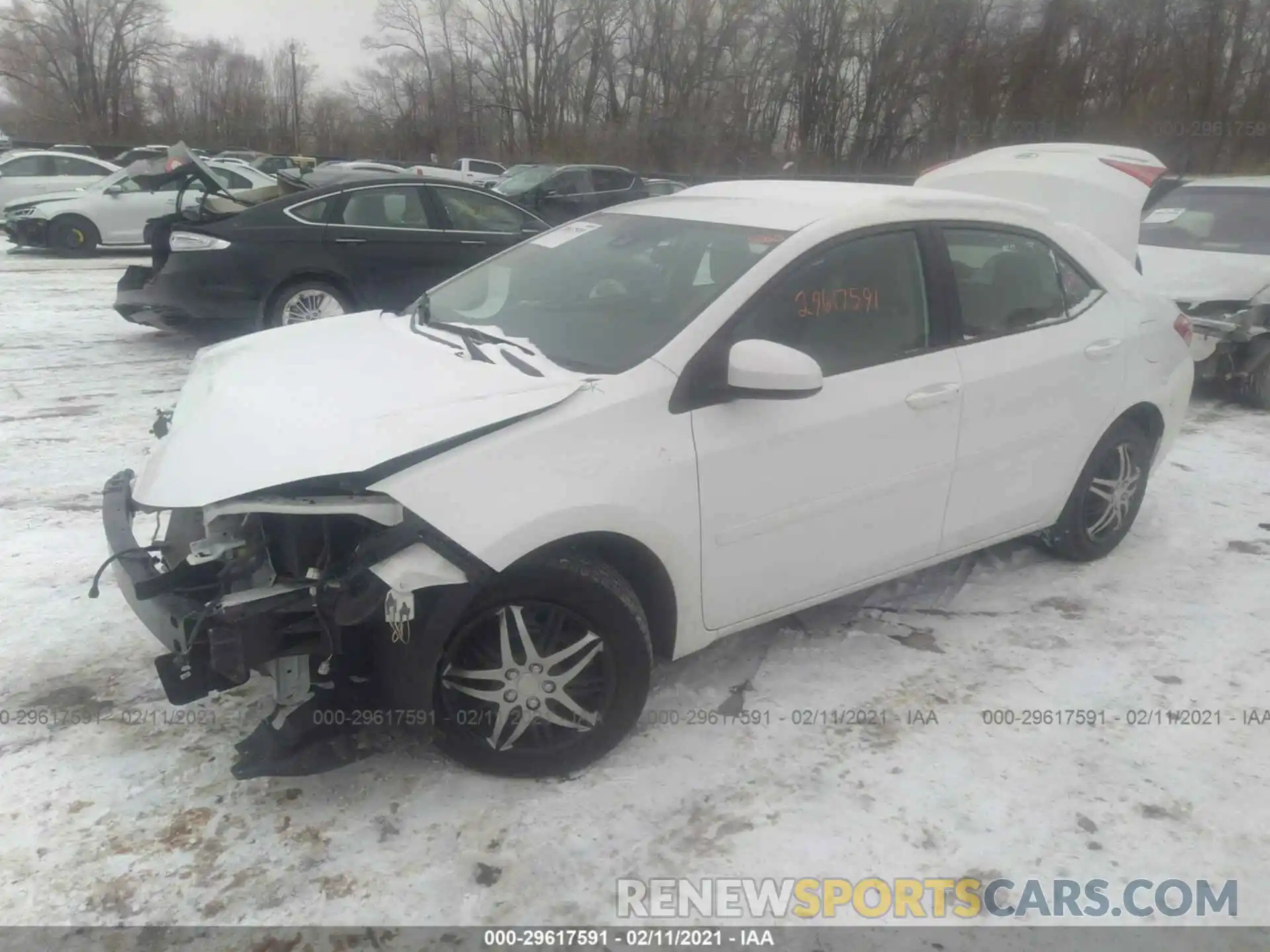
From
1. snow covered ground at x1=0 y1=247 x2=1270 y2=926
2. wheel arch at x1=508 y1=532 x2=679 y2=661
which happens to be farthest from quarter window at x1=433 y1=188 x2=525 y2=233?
wheel arch at x1=508 y1=532 x2=679 y2=661

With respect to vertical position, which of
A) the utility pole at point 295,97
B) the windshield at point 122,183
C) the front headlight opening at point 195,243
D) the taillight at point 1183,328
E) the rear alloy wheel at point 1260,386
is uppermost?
the utility pole at point 295,97

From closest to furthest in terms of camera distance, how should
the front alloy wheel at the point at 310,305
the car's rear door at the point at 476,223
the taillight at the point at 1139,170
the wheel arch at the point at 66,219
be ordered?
the taillight at the point at 1139,170 → the front alloy wheel at the point at 310,305 → the car's rear door at the point at 476,223 → the wheel arch at the point at 66,219

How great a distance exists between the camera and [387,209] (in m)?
8.39

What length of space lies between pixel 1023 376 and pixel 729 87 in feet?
148

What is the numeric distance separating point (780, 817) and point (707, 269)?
69.9 inches

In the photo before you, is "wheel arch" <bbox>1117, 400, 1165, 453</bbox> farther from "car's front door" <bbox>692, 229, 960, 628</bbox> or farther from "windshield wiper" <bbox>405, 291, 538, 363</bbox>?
"windshield wiper" <bbox>405, 291, 538, 363</bbox>

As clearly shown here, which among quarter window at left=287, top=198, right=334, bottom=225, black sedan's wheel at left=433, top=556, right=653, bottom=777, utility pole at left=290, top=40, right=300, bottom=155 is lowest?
black sedan's wheel at left=433, top=556, right=653, bottom=777

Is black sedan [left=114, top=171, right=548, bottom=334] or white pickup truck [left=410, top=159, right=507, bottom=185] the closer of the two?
black sedan [left=114, top=171, right=548, bottom=334]

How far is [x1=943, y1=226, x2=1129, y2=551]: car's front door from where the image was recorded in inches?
144

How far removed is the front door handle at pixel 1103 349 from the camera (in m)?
4.05

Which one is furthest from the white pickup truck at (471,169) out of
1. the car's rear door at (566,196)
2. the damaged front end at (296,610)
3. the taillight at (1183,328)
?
the damaged front end at (296,610)

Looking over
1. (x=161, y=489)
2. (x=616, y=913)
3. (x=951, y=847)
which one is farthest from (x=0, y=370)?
(x=951, y=847)

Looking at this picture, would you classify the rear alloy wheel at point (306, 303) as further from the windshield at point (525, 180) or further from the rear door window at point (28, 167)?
the rear door window at point (28, 167)

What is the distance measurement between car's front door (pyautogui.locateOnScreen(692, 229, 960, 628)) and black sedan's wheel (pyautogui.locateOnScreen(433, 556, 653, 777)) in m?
0.37
